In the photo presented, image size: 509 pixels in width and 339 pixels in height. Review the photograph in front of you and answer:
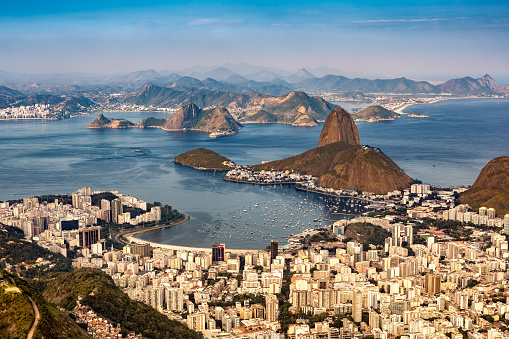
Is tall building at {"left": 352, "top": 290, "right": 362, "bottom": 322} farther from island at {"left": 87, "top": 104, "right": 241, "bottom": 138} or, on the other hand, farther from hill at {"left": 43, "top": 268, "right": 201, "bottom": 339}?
island at {"left": 87, "top": 104, "right": 241, "bottom": 138}

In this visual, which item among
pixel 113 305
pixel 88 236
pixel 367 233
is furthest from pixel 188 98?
pixel 113 305

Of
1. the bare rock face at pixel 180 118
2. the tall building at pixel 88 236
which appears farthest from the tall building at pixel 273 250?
the bare rock face at pixel 180 118

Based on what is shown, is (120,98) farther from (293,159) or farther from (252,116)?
(293,159)

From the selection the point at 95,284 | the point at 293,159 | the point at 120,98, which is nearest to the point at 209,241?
the point at 95,284

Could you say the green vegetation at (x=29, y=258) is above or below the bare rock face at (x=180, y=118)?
below

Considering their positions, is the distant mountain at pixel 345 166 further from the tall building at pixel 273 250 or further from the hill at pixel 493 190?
the tall building at pixel 273 250
